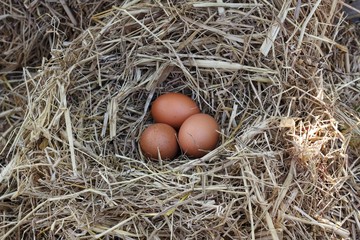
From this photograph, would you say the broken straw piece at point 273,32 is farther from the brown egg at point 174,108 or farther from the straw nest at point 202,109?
the brown egg at point 174,108

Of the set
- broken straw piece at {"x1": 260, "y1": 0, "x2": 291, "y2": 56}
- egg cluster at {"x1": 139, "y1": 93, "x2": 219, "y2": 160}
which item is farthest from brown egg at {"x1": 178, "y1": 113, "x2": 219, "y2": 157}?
broken straw piece at {"x1": 260, "y1": 0, "x2": 291, "y2": 56}

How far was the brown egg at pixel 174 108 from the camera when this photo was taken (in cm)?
240

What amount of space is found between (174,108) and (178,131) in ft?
0.36

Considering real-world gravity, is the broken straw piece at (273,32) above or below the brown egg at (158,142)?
above

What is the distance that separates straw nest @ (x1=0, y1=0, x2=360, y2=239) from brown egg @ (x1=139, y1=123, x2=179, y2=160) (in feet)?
0.13

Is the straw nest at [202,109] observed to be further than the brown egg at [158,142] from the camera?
No

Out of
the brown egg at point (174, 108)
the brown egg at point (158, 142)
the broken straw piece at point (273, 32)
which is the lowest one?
the brown egg at point (158, 142)

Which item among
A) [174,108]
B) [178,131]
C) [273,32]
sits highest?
[273,32]

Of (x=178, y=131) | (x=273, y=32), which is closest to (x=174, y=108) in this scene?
(x=178, y=131)

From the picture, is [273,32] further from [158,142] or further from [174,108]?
[158,142]

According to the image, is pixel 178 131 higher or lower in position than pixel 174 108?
lower

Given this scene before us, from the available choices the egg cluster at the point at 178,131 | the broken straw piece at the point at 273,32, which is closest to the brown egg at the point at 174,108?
the egg cluster at the point at 178,131

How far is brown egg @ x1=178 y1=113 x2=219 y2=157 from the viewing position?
2314 mm

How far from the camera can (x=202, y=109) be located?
2.48 meters
